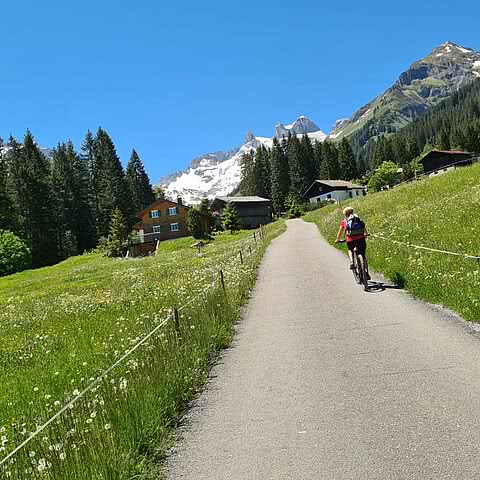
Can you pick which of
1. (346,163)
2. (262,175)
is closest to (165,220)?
(262,175)

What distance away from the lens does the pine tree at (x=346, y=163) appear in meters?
139

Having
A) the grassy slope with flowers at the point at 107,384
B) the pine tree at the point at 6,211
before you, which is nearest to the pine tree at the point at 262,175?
the pine tree at the point at 6,211

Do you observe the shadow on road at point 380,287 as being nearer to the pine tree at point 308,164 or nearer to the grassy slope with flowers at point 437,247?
the grassy slope with flowers at point 437,247

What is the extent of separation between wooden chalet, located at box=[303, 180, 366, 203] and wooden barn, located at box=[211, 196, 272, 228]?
11470 mm

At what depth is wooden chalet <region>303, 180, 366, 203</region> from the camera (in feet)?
367

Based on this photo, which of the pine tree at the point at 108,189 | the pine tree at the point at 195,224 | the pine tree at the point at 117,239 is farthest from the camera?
the pine tree at the point at 108,189

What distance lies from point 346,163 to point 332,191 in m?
30.5

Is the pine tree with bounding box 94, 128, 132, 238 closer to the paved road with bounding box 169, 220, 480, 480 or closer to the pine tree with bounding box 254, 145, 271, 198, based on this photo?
the pine tree with bounding box 254, 145, 271, 198

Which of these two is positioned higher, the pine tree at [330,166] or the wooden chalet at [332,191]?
the pine tree at [330,166]

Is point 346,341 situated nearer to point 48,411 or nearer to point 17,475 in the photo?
point 48,411

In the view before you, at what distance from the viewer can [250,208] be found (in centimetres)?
11406

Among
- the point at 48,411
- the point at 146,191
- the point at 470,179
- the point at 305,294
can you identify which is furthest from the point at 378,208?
the point at 146,191

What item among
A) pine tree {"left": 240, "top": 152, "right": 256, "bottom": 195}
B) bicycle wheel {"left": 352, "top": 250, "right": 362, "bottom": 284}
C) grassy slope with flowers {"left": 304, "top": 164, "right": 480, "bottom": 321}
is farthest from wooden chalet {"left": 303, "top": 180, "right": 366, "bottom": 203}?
bicycle wheel {"left": 352, "top": 250, "right": 362, "bottom": 284}

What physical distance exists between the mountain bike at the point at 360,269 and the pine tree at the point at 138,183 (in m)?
99.7
